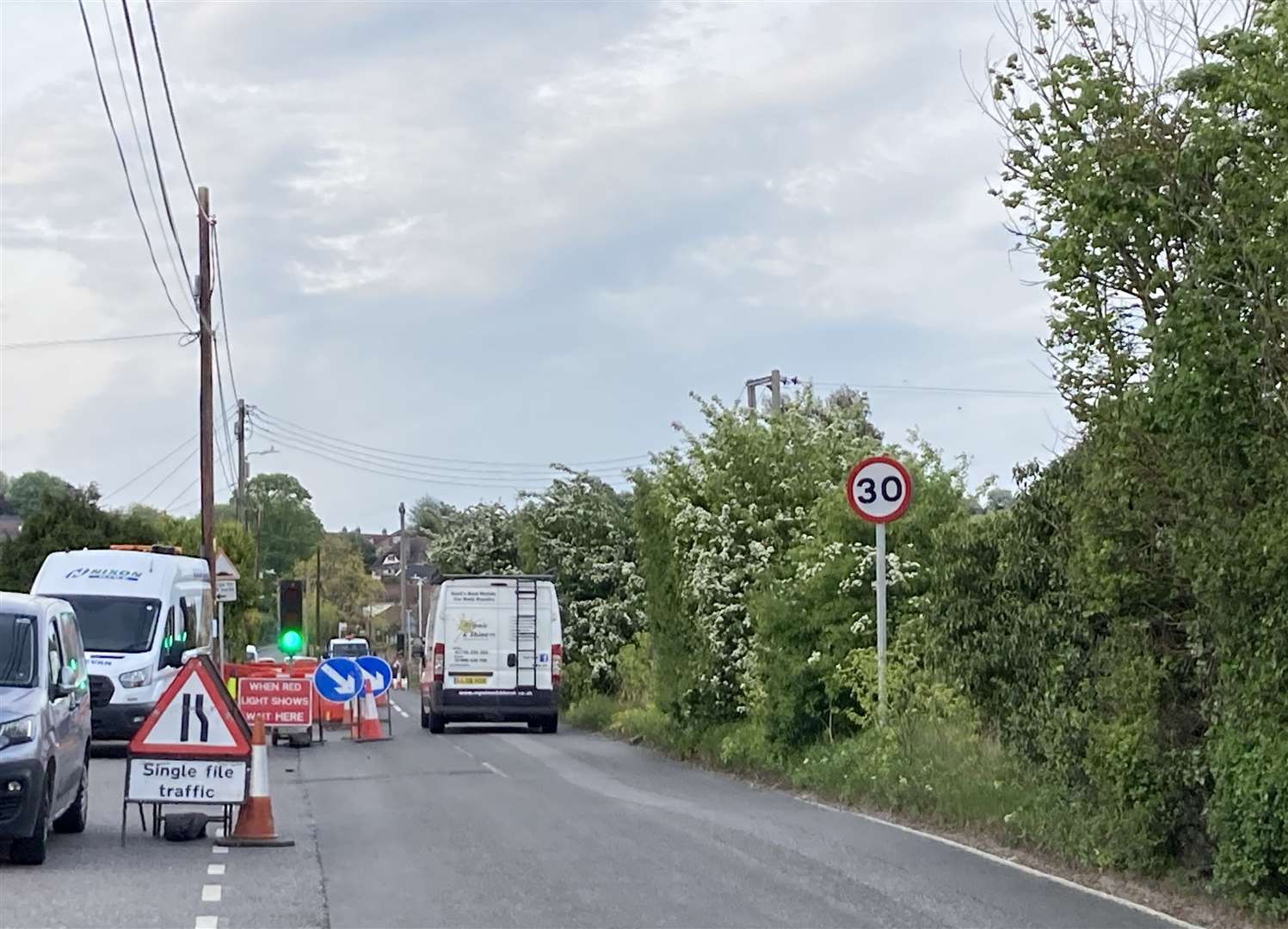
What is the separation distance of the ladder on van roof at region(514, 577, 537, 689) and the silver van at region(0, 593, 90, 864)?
17.1 meters

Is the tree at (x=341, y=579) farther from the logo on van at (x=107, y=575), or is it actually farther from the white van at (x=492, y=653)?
the logo on van at (x=107, y=575)

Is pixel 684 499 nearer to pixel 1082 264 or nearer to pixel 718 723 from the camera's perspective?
pixel 718 723

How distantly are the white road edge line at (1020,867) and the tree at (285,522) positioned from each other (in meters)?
117

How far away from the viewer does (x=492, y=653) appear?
103 feet

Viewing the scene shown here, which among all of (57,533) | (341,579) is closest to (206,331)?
(57,533)

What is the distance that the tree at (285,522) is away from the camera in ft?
441

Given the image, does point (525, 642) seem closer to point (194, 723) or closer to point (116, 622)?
point (116, 622)

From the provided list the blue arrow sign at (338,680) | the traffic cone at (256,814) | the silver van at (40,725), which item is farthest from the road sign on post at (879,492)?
the blue arrow sign at (338,680)

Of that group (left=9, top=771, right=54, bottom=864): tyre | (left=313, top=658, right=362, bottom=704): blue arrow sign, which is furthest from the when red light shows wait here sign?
(left=9, top=771, right=54, bottom=864): tyre

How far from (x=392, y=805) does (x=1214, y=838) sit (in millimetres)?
8610

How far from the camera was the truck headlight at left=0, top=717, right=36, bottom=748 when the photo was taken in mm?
11680

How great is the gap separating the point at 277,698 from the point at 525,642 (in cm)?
643

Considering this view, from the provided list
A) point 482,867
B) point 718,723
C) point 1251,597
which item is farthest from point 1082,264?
point 718,723

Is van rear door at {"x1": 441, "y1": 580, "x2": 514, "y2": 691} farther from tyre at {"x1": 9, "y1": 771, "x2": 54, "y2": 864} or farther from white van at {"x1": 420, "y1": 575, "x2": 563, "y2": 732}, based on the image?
tyre at {"x1": 9, "y1": 771, "x2": 54, "y2": 864}
